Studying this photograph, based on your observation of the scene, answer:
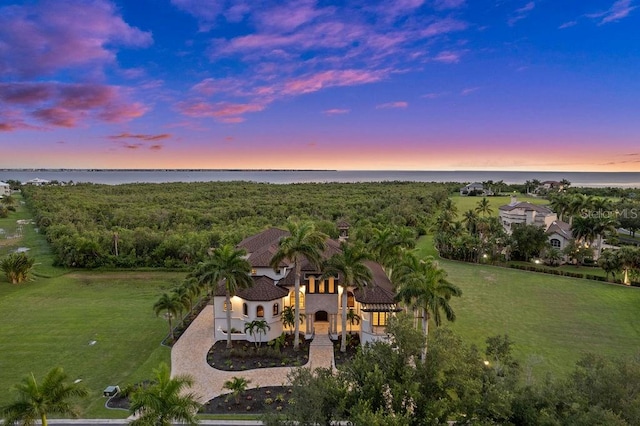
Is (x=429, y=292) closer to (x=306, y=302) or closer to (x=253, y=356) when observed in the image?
(x=306, y=302)

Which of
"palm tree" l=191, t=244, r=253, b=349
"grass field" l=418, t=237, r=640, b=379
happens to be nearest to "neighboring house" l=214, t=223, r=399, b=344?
"palm tree" l=191, t=244, r=253, b=349

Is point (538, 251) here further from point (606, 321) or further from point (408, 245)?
point (408, 245)

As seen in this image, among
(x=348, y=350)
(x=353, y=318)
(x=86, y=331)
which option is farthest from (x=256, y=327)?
(x=86, y=331)

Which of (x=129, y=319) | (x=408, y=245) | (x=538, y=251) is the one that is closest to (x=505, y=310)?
(x=408, y=245)

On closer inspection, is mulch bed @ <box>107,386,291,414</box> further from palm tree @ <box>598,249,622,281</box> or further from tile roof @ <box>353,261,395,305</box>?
palm tree @ <box>598,249,622,281</box>

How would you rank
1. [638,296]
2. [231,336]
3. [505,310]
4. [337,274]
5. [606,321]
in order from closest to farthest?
1. [337,274]
2. [231,336]
3. [606,321]
4. [505,310]
5. [638,296]
